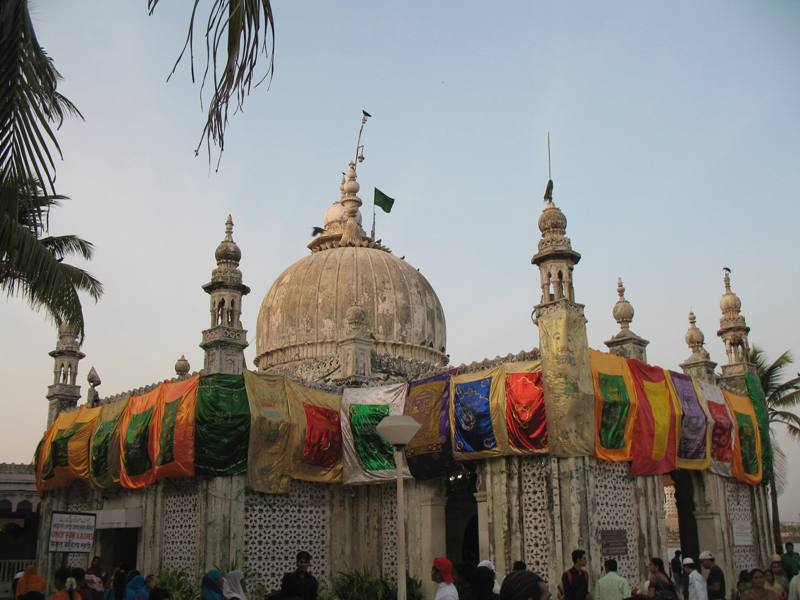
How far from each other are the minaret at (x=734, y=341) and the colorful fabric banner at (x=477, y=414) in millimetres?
8584

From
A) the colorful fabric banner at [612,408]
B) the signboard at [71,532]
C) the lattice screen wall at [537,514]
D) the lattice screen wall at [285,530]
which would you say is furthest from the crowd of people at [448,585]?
the lattice screen wall at [285,530]

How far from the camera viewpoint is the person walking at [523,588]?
4680 millimetres

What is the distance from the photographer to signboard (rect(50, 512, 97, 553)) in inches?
559

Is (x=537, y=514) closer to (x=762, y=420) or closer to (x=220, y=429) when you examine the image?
(x=220, y=429)

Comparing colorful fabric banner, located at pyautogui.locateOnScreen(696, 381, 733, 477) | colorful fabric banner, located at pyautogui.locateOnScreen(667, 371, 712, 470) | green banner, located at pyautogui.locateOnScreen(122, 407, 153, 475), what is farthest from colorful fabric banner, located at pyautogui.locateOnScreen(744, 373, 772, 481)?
green banner, located at pyautogui.locateOnScreen(122, 407, 153, 475)

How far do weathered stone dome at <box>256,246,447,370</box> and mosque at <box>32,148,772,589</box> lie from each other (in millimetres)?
55

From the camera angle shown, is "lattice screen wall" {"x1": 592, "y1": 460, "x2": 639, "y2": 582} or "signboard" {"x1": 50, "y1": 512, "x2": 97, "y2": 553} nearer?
"signboard" {"x1": 50, "y1": 512, "x2": 97, "y2": 553}

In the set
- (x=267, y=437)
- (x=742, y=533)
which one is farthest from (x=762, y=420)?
(x=267, y=437)

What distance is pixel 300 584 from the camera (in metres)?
8.09

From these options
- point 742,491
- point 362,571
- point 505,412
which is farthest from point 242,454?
point 742,491

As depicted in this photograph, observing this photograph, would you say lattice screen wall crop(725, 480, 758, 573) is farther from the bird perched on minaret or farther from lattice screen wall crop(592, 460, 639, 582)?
the bird perched on minaret

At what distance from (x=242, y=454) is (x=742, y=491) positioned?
12.8 m

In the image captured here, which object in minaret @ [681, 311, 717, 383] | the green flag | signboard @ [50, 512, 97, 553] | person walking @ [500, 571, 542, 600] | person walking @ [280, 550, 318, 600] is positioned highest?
the green flag

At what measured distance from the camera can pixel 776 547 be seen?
23203 millimetres
